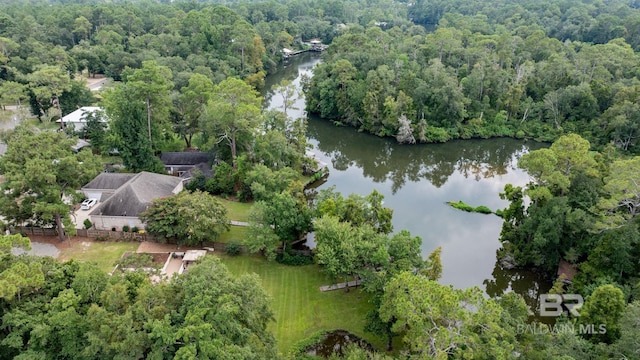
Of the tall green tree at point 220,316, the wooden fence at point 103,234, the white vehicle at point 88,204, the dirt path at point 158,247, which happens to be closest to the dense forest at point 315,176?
the tall green tree at point 220,316

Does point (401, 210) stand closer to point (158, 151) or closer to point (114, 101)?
point (158, 151)

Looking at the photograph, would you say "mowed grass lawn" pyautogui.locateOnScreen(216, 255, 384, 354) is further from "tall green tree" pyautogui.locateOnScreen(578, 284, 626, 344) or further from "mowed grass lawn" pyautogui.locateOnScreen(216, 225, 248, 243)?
"tall green tree" pyautogui.locateOnScreen(578, 284, 626, 344)

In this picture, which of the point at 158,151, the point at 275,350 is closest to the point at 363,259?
the point at 275,350

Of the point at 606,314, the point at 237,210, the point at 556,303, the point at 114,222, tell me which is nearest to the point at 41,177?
the point at 114,222

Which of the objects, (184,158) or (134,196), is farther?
(184,158)

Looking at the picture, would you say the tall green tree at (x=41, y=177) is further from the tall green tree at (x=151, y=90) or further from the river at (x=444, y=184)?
the river at (x=444, y=184)

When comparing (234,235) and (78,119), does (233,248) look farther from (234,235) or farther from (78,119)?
(78,119)
